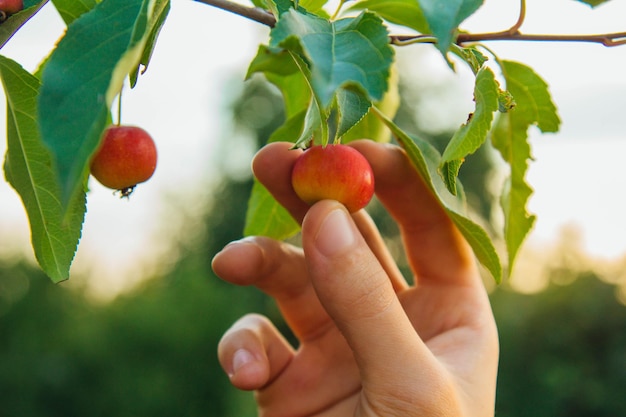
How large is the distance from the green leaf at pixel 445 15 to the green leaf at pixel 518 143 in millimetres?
434

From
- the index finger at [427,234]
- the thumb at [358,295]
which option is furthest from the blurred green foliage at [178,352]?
the thumb at [358,295]

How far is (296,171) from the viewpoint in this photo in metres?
0.83

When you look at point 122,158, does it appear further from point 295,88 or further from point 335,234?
point 295,88

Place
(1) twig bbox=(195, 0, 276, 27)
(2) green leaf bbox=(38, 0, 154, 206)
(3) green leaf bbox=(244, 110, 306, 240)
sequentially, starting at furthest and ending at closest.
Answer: (3) green leaf bbox=(244, 110, 306, 240)
(1) twig bbox=(195, 0, 276, 27)
(2) green leaf bbox=(38, 0, 154, 206)

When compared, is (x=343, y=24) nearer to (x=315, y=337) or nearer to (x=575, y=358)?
(x=315, y=337)

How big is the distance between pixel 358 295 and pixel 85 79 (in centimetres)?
42

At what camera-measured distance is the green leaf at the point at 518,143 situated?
95 centimetres

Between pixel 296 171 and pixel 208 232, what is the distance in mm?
14775

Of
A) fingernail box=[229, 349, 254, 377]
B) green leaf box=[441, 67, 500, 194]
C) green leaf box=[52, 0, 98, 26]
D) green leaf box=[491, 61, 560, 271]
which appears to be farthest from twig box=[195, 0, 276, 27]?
fingernail box=[229, 349, 254, 377]

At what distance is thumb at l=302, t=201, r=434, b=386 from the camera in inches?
31.2

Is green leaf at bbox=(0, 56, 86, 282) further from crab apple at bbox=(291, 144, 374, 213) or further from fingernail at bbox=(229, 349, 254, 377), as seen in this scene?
fingernail at bbox=(229, 349, 254, 377)

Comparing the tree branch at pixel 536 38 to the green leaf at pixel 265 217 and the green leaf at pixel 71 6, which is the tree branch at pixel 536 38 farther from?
the green leaf at pixel 265 217

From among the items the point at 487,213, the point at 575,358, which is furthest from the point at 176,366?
the point at 487,213

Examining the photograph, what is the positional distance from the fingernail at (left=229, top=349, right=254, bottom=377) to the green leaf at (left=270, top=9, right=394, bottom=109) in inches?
33.2
